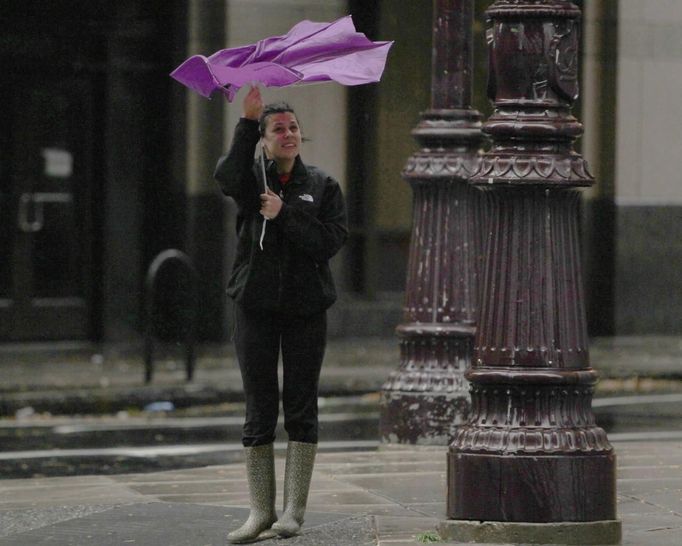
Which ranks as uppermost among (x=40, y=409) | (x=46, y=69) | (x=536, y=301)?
(x=46, y=69)

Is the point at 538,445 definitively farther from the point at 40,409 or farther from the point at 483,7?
the point at 483,7

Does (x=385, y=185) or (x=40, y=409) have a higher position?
(x=385, y=185)

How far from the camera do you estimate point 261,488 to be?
768 centimetres

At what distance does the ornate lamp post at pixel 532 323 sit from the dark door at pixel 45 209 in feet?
38.4

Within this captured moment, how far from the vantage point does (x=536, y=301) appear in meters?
7.38

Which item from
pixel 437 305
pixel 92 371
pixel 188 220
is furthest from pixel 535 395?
pixel 188 220

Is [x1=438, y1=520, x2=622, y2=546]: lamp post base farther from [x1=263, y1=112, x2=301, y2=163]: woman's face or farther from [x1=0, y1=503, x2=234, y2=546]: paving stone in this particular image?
[x1=263, y1=112, x2=301, y2=163]: woman's face

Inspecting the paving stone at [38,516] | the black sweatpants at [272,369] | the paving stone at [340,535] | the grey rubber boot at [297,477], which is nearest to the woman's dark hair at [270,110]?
the black sweatpants at [272,369]

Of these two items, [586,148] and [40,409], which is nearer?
[40,409]

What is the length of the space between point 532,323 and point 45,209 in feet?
39.6

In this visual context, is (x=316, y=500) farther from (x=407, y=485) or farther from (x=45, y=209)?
(x=45, y=209)

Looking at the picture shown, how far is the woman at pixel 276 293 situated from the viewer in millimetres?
7602

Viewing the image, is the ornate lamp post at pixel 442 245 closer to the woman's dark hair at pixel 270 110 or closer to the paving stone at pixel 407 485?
the paving stone at pixel 407 485

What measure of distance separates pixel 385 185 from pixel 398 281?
3.37 feet
